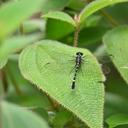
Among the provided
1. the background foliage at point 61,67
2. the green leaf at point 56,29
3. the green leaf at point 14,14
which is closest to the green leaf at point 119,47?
the background foliage at point 61,67

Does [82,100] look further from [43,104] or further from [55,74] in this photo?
[43,104]

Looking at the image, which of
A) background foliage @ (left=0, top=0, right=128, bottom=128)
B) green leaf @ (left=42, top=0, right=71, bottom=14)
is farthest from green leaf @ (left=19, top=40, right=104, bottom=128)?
green leaf @ (left=42, top=0, right=71, bottom=14)

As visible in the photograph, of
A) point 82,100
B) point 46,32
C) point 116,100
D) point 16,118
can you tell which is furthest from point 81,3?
point 16,118

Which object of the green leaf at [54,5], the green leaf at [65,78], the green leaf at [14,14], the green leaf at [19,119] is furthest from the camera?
the green leaf at [54,5]

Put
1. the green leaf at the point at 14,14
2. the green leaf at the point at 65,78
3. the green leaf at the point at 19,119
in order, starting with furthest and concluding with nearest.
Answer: the green leaf at the point at 65,78
the green leaf at the point at 19,119
the green leaf at the point at 14,14

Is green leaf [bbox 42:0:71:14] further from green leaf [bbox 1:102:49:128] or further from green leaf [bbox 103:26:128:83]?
green leaf [bbox 1:102:49:128]

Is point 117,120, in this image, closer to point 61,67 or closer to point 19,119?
point 61,67

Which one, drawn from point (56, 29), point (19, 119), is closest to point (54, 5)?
point (56, 29)

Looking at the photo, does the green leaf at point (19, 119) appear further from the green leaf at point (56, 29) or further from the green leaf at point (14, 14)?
the green leaf at point (56, 29)
